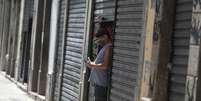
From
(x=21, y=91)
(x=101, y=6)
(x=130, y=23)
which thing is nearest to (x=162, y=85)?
(x=130, y=23)

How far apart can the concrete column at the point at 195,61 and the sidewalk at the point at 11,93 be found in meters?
9.32

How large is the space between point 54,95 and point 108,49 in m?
4.41

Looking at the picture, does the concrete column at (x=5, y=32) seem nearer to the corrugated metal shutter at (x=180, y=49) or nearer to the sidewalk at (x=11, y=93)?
the sidewalk at (x=11, y=93)

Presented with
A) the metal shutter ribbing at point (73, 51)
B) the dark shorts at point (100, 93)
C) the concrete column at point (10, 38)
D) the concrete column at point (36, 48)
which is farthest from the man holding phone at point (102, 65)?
the concrete column at point (10, 38)

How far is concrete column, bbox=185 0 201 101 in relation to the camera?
5332mm

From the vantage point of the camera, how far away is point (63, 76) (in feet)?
38.6

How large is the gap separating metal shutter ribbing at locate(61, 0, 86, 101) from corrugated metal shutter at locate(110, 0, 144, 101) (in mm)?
2334

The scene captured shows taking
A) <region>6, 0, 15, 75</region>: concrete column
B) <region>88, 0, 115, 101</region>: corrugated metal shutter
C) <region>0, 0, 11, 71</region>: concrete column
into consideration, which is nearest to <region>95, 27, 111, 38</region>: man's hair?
<region>88, 0, 115, 101</region>: corrugated metal shutter

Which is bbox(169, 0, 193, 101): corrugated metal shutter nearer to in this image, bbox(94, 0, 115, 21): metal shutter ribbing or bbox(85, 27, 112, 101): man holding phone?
bbox(85, 27, 112, 101): man holding phone

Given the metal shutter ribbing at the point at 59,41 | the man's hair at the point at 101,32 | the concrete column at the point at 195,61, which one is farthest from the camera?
the metal shutter ribbing at the point at 59,41

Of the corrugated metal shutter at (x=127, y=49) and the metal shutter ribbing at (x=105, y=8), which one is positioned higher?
the metal shutter ribbing at (x=105, y=8)

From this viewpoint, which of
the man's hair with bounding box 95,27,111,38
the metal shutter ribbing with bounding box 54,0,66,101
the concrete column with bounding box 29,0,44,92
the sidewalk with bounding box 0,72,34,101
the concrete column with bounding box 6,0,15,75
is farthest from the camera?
the concrete column with bounding box 6,0,15,75

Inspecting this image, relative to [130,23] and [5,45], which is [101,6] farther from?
[5,45]

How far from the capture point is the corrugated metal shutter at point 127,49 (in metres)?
7.46
